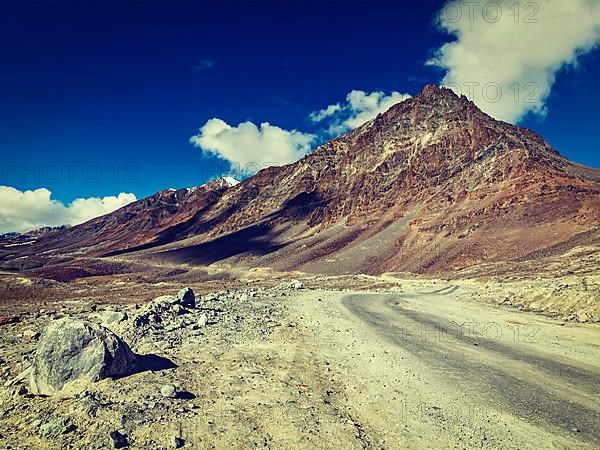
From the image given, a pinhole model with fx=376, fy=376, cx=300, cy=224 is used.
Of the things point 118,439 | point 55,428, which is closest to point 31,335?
point 55,428

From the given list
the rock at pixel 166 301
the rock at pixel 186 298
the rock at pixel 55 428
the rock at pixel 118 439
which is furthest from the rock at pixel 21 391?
the rock at pixel 186 298

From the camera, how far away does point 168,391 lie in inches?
320

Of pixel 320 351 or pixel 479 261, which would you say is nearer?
pixel 320 351

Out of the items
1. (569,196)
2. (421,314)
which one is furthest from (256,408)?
(569,196)

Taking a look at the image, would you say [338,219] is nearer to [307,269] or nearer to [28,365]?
[307,269]

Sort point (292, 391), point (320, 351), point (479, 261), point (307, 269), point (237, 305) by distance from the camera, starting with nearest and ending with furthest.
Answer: point (292, 391)
point (320, 351)
point (237, 305)
point (479, 261)
point (307, 269)

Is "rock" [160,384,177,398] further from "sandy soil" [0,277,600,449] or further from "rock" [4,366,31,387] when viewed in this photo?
"rock" [4,366,31,387]

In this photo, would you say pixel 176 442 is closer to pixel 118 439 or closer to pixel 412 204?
pixel 118 439

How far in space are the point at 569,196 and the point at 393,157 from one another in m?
68.3

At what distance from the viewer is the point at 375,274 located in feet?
269

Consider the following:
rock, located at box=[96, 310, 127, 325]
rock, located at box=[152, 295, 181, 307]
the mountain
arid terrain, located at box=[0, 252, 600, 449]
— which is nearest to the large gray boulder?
arid terrain, located at box=[0, 252, 600, 449]

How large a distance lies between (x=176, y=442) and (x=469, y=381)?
308 inches

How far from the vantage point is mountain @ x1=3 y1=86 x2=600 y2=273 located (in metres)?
76.6

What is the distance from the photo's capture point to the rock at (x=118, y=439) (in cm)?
611
